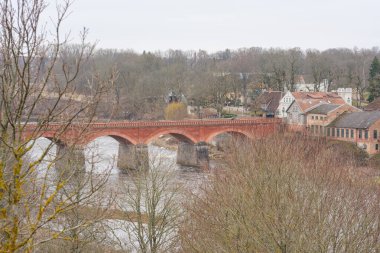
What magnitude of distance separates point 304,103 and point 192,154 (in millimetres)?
14125

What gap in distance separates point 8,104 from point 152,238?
48.1ft

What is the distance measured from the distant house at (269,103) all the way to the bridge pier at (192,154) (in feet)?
62.8

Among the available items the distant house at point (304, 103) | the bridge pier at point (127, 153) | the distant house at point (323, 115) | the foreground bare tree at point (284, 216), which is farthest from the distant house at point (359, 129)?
the foreground bare tree at point (284, 216)

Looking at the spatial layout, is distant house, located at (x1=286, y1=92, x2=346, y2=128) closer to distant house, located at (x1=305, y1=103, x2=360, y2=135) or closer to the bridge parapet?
distant house, located at (x1=305, y1=103, x2=360, y2=135)

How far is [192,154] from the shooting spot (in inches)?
2299

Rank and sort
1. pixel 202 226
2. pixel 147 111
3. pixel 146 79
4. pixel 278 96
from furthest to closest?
1. pixel 146 79
2. pixel 147 111
3. pixel 278 96
4. pixel 202 226

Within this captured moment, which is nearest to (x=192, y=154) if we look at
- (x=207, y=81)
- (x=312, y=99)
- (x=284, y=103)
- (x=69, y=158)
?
(x=312, y=99)

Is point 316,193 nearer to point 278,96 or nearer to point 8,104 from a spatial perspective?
point 8,104

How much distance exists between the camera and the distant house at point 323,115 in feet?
185

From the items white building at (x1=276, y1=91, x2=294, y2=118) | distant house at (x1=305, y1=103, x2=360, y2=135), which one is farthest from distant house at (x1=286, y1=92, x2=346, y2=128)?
white building at (x1=276, y1=91, x2=294, y2=118)

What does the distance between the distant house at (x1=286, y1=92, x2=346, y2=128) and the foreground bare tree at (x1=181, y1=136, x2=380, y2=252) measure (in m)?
40.7

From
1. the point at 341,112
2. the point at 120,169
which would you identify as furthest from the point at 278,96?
the point at 120,169

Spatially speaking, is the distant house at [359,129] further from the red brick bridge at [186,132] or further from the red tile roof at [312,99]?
the red brick bridge at [186,132]

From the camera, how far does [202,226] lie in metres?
17.9
